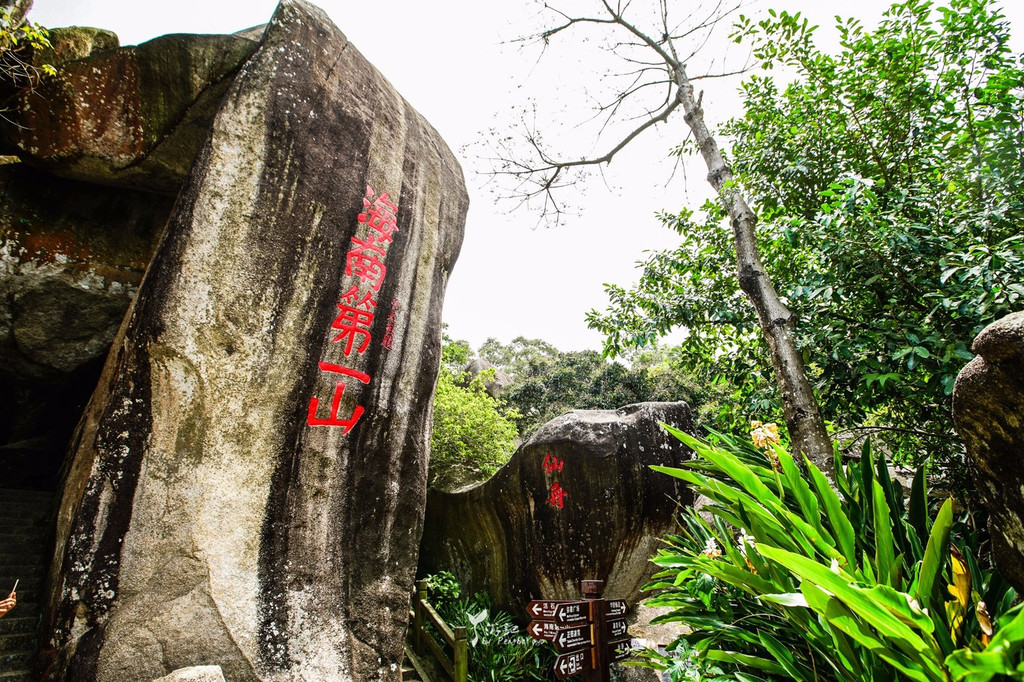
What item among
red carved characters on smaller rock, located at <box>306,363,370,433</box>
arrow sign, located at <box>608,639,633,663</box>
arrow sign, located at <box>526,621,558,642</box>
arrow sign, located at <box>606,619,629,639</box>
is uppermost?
red carved characters on smaller rock, located at <box>306,363,370,433</box>

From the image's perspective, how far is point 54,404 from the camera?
5.94 meters

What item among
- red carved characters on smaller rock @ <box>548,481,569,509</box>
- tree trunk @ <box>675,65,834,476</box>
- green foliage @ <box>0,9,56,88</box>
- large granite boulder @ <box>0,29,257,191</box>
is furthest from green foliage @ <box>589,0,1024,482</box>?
green foliage @ <box>0,9,56,88</box>

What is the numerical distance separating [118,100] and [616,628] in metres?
6.36

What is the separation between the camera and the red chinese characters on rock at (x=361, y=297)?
11.0 ft

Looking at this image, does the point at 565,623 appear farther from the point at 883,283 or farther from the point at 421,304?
the point at 883,283

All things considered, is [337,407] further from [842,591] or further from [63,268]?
[63,268]

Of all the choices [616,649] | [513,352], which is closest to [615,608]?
[616,649]

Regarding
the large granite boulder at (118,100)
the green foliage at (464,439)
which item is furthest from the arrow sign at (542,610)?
the large granite boulder at (118,100)

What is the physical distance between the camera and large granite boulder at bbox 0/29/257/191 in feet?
13.7

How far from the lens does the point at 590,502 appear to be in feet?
17.7

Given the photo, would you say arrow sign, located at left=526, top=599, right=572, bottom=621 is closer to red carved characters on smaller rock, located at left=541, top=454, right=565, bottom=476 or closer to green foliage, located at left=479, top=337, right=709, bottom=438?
A: red carved characters on smaller rock, located at left=541, top=454, right=565, bottom=476

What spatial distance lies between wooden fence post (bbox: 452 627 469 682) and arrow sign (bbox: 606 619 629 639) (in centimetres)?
151

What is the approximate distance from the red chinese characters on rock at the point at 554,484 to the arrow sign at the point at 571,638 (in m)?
1.82

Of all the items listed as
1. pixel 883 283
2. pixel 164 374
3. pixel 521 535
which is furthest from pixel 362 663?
pixel 883 283
